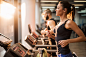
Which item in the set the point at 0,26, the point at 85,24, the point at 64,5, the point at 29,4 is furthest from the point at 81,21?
the point at 64,5

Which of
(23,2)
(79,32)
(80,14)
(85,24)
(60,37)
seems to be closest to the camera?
(79,32)

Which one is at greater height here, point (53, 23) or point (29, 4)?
point (29, 4)

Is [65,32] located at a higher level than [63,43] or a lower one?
higher

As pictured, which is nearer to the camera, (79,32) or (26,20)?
(79,32)

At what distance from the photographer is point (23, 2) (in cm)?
396

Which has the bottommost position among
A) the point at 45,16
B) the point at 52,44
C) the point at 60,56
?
the point at 52,44

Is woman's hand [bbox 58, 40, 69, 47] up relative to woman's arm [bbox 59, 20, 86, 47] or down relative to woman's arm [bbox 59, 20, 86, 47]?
down

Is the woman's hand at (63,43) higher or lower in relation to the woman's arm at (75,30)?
Result: lower

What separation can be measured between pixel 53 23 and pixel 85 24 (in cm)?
593

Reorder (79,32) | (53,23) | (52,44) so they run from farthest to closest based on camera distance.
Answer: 1. (52,44)
2. (53,23)
3. (79,32)

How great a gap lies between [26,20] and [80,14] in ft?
18.5

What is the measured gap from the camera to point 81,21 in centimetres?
792

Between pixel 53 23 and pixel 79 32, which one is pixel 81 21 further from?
pixel 79 32

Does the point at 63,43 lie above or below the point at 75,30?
below
